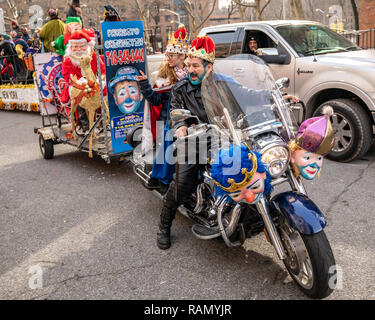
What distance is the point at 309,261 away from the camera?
260 cm

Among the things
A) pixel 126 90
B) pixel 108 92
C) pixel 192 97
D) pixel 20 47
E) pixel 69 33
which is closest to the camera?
pixel 192 97

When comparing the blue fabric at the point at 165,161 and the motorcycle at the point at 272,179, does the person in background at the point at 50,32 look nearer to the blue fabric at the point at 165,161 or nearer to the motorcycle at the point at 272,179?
the blue fabric at the point at 165,161

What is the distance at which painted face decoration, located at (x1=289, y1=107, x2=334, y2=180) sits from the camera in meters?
2.58

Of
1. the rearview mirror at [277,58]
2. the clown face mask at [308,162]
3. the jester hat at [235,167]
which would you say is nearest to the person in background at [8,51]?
the rearview mirror at [277,58]

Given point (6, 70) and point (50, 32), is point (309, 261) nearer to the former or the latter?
point (50, 32)

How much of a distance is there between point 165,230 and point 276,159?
152 centimetres

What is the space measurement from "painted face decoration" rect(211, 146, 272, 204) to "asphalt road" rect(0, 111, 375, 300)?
0.85 metres

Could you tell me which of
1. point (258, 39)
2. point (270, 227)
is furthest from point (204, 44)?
point (258, 39)

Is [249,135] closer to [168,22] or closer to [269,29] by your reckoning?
[269,29]

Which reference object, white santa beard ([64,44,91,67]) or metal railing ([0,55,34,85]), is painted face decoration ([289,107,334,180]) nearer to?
white santa beard ([64,44,91,67])

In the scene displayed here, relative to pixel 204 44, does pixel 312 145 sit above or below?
below

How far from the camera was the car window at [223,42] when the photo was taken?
278 inches

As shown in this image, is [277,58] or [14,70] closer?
[277,58]
